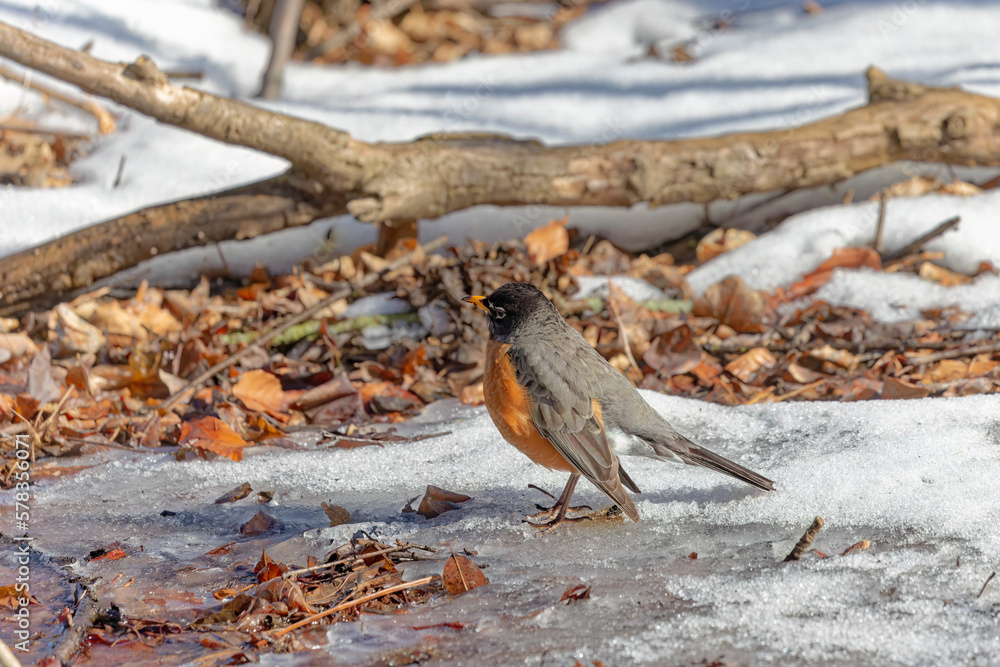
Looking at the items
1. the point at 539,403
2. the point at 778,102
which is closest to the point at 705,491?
the point at 539,403

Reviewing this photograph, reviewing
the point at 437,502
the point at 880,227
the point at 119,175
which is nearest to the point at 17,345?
the point at 119,175

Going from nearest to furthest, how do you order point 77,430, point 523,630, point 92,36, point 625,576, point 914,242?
point 523,630 → point 625,576 → point 77,430 → point 914,242 → point 92,36

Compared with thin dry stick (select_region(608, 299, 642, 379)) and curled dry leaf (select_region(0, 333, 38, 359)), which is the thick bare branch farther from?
thin dry stick (select_region(608, 299, 642, 379))

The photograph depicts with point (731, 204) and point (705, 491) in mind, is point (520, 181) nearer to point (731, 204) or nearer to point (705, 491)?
point (731, 204)

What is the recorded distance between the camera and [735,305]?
4.75 m

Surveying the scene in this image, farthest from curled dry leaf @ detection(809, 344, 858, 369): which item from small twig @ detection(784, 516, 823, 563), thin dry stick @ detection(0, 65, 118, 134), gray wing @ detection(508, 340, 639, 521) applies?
thin dry stick @ detection(0, 65, 118, 134)

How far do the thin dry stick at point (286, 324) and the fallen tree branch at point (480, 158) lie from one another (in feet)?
1.04

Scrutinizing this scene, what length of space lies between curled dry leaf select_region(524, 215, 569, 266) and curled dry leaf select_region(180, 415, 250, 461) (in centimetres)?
223

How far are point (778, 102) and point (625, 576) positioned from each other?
5.34 m

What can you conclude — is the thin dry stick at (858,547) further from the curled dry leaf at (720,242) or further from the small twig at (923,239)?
the curled dry leaf at (720,242)

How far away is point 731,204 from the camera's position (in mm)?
5953

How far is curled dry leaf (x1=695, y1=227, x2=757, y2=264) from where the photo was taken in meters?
5.59

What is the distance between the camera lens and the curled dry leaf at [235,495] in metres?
3.14

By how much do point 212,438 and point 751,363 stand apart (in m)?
2.59
